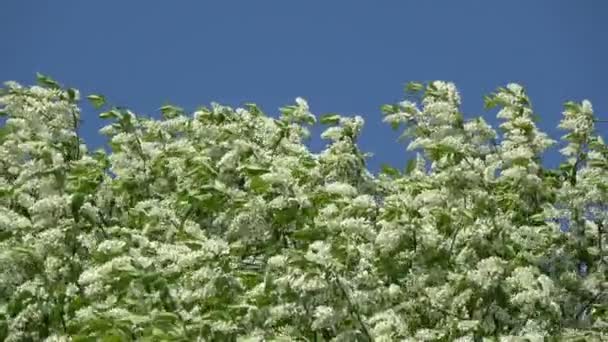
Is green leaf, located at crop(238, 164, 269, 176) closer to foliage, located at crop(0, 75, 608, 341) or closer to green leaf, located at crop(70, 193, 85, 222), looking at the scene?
foliage, located at crop(0, 75, 608, 341)

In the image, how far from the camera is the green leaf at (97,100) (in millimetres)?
11766

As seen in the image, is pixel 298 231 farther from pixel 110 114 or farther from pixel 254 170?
pixel 110 114

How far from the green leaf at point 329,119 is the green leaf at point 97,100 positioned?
2.45 meters

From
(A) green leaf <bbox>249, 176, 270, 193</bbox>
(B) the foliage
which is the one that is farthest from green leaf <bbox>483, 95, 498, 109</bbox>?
(A) green leaf <bbox>249, 176, 270, 193</bbox>

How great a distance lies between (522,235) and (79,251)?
406 cm

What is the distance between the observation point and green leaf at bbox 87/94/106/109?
11.8m

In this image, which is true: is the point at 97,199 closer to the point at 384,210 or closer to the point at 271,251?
the point at 271,251

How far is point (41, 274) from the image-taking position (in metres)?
8.83

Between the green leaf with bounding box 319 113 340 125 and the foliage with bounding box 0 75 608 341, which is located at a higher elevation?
the green leaf with bounding box 319 113 340 125

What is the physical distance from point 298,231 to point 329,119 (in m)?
2.70

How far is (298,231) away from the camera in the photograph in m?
9.03

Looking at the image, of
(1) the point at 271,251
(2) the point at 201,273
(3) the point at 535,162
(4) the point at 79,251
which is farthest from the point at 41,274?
(3) the point at 535,162

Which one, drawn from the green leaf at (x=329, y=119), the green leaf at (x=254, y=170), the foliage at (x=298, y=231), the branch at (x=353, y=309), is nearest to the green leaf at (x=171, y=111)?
the foliage at (x=298, y=231)

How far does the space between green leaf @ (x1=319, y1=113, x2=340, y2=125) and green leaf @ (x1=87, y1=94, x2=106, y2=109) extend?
8.04 ft
